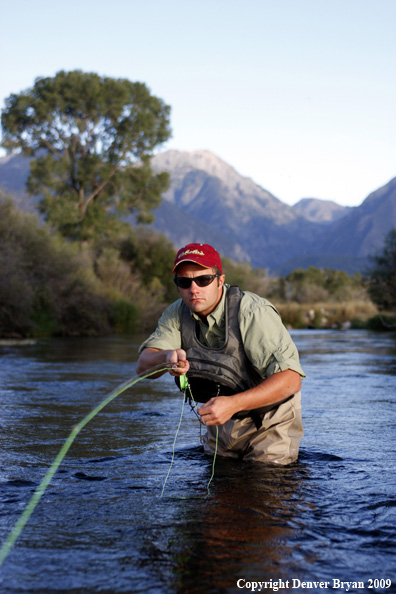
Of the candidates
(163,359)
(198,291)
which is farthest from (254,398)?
(198,291)

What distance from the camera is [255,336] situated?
4465 mm

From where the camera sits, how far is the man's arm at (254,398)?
3951 millimetres

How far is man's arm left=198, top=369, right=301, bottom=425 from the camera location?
13.0 feet

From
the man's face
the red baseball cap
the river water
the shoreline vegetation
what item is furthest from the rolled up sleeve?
the shoreline vegetation

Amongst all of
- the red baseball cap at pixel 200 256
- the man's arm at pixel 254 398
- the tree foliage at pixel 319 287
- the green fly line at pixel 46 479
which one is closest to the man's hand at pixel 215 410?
the man's arm at pixel 254 398

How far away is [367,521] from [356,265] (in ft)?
597

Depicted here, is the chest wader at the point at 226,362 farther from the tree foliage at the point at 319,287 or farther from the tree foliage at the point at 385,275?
the tree foliage at the point at 319,287

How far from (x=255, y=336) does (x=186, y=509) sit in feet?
3.84

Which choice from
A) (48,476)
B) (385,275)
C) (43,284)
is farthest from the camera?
(385,275)

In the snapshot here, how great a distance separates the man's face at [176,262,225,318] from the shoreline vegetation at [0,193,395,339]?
654 inches

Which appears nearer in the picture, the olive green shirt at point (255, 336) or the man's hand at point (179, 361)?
the man's hand at point (179, 361)

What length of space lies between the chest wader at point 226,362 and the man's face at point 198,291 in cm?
12

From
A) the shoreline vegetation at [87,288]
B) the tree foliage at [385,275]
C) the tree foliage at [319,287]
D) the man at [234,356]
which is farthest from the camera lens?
the tree foliage at [319,287]

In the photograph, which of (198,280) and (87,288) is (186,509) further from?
(87,288)
